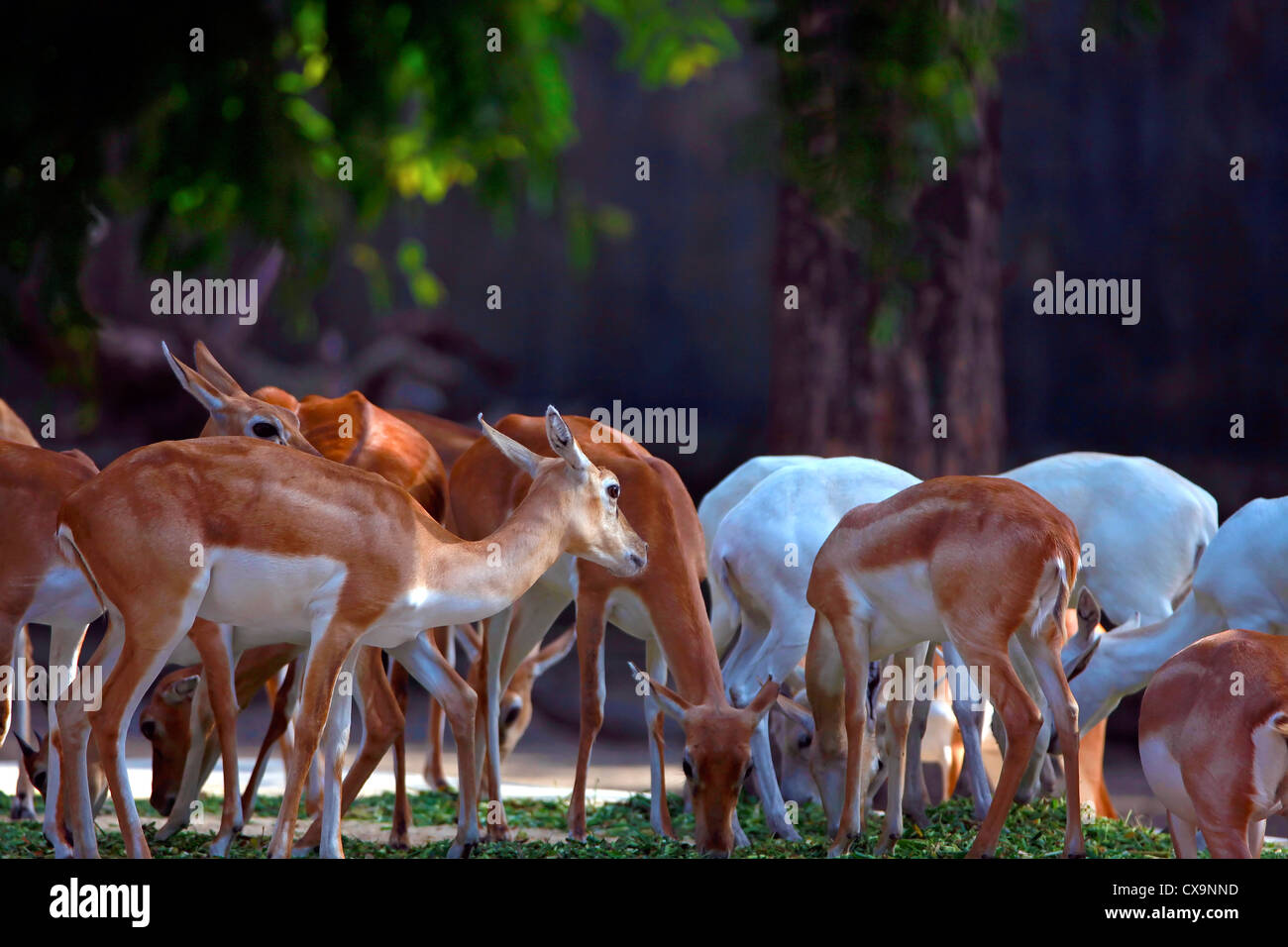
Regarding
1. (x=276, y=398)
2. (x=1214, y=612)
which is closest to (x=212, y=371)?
(x=276, y=398)

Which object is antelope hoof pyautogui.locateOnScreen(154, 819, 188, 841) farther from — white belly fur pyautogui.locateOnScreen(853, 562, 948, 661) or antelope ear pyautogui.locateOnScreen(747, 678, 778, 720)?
white belly fur pyautogui.locateOnScreen(853, 562, 948, 661)

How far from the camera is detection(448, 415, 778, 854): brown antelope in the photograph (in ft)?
17.1

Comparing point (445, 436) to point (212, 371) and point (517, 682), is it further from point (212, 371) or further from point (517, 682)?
point (212, 371)

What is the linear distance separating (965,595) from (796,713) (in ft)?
5.11

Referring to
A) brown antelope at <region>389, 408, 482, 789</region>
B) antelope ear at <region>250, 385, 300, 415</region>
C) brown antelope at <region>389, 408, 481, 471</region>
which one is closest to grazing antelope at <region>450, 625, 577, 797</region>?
brown antelope at <region>389, 408, 482, 789</region>

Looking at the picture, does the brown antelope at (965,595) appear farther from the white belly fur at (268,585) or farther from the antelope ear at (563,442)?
the white belly fur at (268,585)

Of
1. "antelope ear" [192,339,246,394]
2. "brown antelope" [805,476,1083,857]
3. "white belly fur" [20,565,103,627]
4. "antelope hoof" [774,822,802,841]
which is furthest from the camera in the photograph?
→ "antelope ear" [192,339,246,394]

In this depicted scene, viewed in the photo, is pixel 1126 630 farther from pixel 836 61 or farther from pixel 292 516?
pixel 292 516

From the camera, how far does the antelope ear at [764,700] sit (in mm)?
5273

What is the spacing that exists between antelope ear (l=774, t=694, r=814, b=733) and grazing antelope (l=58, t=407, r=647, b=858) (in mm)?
1550

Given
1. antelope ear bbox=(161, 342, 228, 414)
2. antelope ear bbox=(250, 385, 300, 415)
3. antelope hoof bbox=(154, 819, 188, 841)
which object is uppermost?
antelope ear bbox=(250, 385, 300, 415)

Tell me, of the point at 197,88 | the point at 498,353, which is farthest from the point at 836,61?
the point at 498,353

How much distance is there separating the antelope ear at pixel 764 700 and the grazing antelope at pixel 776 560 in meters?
0.76

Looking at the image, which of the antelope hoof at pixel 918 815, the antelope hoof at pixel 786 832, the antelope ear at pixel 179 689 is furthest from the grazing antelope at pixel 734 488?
the antelope ear at pixel 179 689
